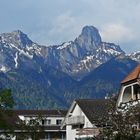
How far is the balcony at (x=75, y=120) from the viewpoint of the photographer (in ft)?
273

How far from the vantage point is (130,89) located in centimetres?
5341

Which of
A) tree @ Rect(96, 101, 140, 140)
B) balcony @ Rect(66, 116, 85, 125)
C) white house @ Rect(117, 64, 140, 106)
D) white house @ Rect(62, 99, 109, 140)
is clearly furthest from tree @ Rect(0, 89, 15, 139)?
balcony @ Rect(66, 116, 85, 125)

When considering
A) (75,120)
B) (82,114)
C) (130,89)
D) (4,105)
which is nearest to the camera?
(4,105)

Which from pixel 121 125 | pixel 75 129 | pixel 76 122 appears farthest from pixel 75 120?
pixel 121 125

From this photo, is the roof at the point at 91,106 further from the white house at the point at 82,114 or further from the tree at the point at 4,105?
the tree at the point at 4,105

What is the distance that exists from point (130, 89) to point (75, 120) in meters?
32.8

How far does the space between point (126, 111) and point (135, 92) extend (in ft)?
48.2

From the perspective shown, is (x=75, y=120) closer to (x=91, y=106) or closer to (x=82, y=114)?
(x=82, y=114)

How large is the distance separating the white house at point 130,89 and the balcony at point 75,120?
2953cm

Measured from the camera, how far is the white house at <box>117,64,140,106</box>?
168ft

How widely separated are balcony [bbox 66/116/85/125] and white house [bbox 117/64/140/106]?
96.9 feet

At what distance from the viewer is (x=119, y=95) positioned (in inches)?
2105

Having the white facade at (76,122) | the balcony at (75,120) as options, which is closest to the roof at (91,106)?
the white facade at (76,122)

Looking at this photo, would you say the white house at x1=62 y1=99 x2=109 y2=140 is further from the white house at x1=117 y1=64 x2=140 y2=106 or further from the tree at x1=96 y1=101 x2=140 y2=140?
the tree at x1=96 y1=101 x2=140 y2=140
